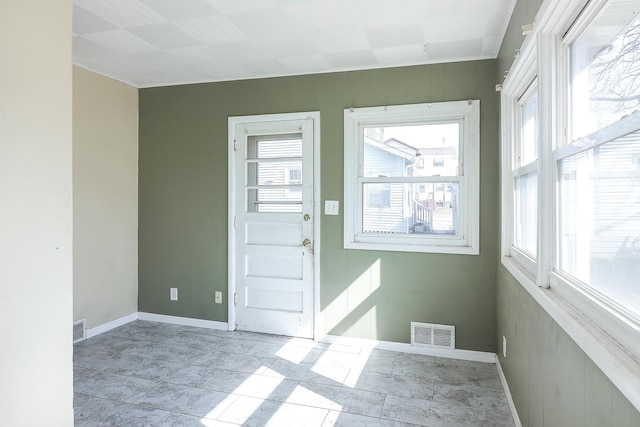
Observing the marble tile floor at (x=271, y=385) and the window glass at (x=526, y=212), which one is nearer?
the window glass at (x=526, y=212)

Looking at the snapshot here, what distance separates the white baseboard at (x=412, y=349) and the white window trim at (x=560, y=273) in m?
1.13

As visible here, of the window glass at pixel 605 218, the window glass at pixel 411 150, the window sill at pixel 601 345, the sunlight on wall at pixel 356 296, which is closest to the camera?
the window sill at pixel 601 345

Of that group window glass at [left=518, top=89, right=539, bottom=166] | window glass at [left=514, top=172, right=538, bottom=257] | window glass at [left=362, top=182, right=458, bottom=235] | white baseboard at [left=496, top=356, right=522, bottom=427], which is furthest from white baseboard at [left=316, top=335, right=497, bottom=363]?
window glass at [left=518, top=89, right=539, bottom=166]

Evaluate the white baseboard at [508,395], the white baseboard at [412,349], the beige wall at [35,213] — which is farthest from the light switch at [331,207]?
the beige wall at [35,213]

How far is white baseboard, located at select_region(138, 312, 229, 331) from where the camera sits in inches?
148

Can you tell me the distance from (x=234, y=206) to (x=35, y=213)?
93.7 inches

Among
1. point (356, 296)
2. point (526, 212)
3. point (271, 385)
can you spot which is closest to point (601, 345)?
point (526, 212)

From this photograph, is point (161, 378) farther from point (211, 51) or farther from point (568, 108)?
point (568, 108)

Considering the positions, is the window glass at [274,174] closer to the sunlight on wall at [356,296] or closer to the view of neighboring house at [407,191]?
the view of neighboring house at [407,191]

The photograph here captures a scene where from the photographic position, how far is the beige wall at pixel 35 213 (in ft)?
4.05

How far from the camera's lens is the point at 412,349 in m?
3.20

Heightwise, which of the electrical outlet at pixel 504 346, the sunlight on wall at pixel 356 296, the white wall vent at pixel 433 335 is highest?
the sunlight on wall at pixel 356 296

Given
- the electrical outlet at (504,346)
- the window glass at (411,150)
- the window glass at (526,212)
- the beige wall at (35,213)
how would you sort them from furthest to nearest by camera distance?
the window glass at (411,150) < the electrical outlet at (504,346) < the window glass at (526,212) < the beige wall at (35,213)

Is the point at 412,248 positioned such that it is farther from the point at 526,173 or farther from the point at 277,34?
the point at 277,34
